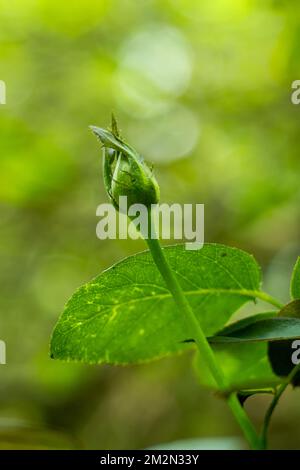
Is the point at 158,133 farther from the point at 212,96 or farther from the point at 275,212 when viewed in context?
the point at 275,212

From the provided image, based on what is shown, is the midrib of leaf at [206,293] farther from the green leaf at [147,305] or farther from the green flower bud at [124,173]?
the green flower bud at [124,173]

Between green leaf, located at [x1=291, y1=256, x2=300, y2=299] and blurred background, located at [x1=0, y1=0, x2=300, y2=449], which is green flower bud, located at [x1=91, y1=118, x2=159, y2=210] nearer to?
green leaf, located at [x1=291, y1=256, x2=300, y2=299]

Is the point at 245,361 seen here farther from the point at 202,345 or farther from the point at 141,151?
the point at 141,151

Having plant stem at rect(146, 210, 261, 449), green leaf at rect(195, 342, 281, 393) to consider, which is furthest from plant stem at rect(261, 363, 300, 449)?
green leaf at rect(195, 342, 281, 393)

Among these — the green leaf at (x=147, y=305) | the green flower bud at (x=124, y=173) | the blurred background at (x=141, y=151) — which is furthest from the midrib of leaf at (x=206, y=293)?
the blurred background at (x=141, y=151)

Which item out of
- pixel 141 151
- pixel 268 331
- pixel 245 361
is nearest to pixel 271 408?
pixel 268 331

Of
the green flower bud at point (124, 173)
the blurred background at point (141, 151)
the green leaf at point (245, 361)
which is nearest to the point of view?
the green flower bud at point (124, 173)
